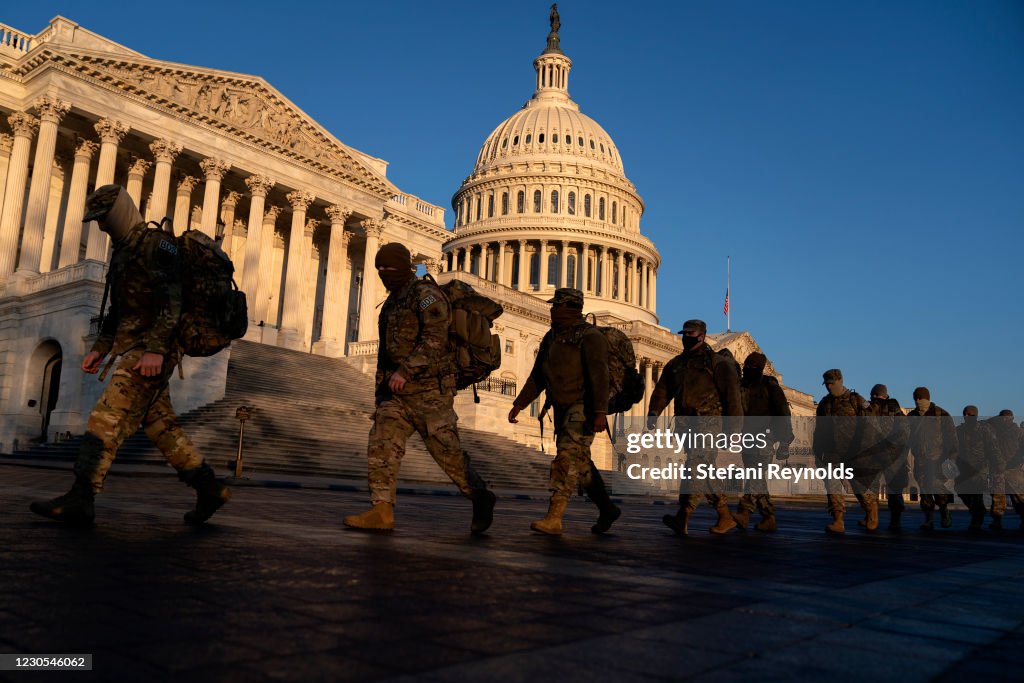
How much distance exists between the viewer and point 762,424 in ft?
36.7

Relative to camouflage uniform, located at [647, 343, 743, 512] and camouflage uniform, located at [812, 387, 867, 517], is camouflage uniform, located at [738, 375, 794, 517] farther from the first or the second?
camouflage uniform, located at [812, 387, 867, 517]

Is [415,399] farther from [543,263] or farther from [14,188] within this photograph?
[543,263]

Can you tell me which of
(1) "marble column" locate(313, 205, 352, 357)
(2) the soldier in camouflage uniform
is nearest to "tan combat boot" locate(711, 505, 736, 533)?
(2) the soldier in camouflage uniform

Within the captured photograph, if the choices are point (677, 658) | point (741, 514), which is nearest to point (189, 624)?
point (677, 658)

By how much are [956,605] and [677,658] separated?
2477 mm

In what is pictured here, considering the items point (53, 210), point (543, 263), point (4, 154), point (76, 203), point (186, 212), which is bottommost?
point (76, 203)

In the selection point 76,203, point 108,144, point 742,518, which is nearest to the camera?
point 742,518

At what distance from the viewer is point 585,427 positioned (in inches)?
324

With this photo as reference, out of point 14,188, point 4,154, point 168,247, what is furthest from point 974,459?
point 4,154

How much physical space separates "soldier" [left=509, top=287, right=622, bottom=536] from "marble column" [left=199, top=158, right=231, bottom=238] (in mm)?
32862

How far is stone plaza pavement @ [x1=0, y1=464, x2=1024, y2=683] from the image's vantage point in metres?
2.58

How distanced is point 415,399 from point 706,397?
3940 mm

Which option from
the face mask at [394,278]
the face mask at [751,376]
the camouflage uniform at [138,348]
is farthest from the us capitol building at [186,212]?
the camouflage uniform at [138,348]

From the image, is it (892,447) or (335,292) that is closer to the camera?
(892,447)
